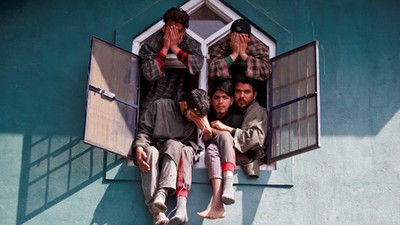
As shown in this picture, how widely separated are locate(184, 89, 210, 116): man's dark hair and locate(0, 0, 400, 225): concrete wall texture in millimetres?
457

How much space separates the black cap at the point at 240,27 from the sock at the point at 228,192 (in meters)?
1.03

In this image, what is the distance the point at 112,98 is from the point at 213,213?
97 centimetres

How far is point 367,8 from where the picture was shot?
273 inches

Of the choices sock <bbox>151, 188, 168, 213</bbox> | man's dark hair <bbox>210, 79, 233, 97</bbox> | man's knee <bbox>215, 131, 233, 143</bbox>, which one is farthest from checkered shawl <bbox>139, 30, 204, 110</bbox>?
sock <bbox>151, 188, 168, 213</bbox>

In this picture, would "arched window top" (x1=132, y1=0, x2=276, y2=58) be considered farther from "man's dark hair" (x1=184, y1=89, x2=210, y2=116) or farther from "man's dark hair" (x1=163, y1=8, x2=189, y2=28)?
"man's dark hair" (x1=184, y1=89, x2=210, y2=116)

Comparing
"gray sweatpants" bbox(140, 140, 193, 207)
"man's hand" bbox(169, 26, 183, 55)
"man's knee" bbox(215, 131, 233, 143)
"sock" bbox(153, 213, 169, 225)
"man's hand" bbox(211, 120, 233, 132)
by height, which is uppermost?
"man's hand" bbox(169, 26, 183, 55)

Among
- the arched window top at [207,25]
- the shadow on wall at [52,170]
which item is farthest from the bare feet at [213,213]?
the arched window top at [207,25]

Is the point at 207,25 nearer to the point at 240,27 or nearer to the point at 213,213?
the point at 240,27

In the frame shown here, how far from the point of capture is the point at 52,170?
21.1ft

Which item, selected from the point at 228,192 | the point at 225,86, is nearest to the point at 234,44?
the point at 225,86

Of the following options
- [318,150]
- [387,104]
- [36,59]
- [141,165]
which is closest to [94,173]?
[141,165]

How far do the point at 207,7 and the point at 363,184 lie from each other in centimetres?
163

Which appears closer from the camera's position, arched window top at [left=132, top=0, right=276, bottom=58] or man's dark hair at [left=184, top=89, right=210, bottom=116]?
man's dark hair at [left=184, top=89, right=210, bottom=116]

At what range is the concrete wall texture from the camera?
6.31 metres
